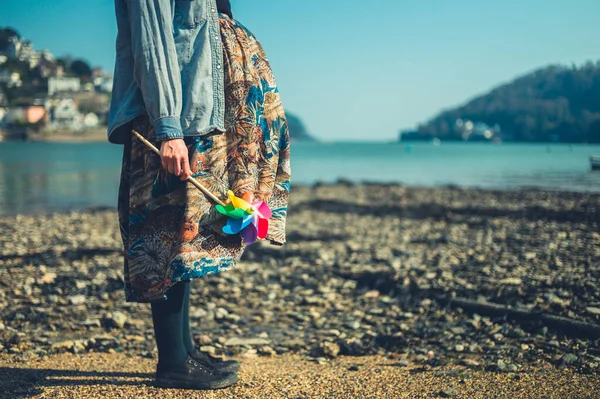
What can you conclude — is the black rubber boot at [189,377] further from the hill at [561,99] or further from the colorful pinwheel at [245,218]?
the hill at [561,99]

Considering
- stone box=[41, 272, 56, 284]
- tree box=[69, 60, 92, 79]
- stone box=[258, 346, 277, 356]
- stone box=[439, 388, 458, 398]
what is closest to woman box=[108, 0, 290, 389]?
stone box=[258, 346, 277, 356]

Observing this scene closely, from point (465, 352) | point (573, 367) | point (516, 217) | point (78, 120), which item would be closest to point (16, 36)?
point (465, 352)

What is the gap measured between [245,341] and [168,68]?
8.98ft

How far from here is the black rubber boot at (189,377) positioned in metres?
3.08

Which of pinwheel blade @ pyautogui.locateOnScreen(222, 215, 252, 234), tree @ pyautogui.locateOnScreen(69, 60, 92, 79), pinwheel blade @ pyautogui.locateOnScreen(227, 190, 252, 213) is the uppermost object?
tree @ pyautogui.locateOnScreen(69, 60, 92, 79)

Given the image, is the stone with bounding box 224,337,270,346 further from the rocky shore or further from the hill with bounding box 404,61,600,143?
the hill with bounding box 404,61,600,143

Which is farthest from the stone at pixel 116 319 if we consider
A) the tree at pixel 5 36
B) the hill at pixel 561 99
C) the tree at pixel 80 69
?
the tree at pixel 80 69

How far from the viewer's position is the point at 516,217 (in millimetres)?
12898

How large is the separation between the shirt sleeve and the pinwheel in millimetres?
157

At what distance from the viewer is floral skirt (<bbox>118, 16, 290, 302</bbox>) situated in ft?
8.98

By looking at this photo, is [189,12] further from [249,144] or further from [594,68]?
[594,68]

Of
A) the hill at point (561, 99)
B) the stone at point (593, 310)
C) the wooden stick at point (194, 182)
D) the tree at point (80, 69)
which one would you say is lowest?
the stone at point (593, 310)

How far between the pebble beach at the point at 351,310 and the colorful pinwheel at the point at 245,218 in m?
1.03

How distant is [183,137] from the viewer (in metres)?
2.68
